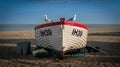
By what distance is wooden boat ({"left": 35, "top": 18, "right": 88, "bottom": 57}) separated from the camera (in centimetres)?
1005

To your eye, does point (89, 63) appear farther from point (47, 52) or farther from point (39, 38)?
point (39, 38)

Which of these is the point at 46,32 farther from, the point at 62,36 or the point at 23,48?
the point at 23,48

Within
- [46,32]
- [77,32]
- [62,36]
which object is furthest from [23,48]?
[77,32]

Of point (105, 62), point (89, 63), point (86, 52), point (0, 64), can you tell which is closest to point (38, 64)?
point (0, 64)

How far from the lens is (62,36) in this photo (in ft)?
32.8

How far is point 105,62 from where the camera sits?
9430 millimetres

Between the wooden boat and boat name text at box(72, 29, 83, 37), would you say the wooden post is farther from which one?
boat name text at box(72, 29, 83, 37)

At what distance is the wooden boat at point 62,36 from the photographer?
10.0 m

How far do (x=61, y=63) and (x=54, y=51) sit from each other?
5.13 ft

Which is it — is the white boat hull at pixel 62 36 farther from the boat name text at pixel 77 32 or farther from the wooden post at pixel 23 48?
the wooden post at pixel 23 48

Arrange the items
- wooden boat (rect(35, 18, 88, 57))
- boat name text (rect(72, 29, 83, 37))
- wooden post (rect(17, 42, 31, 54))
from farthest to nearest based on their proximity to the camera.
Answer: wooden post (rect(17, 42, 31, 54))
boat name text (rect(72, 29, 83, 37))
wooden boat (rect(35, 18, 88, 57))

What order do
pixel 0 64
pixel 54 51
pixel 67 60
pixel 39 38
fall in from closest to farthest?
pixel 0 64 → pixel 67 60 → pixel 54 51 → pixel 39 38

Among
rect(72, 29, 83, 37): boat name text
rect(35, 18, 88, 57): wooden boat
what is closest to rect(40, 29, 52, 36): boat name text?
rect(35, 18, 88, 57): wooden boat

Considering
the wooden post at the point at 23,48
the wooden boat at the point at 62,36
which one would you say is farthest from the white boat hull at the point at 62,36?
the wooden post at the point at 23,48
